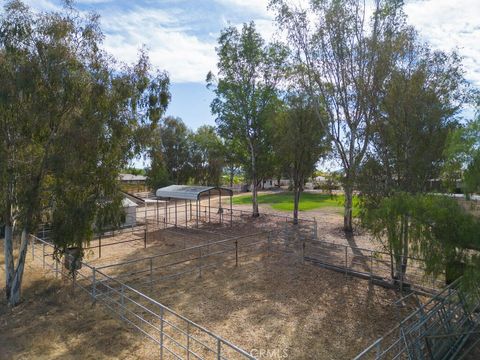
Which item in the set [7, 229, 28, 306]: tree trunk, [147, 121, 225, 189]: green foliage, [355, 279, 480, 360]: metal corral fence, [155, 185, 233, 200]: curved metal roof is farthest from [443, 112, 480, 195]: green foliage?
[147, 121, 225, 189]: green foliage

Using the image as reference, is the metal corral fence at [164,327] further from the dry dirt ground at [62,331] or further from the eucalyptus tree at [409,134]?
the eucalyptus tree at [409,134]

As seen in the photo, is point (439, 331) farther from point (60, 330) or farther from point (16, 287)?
point (16, 287)

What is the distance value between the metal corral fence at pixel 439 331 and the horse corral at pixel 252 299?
75cm

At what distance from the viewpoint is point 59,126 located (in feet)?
32.4

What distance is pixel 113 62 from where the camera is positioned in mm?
10602

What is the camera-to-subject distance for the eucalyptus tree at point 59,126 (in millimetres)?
9203

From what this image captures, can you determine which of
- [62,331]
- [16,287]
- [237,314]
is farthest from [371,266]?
[16,287]

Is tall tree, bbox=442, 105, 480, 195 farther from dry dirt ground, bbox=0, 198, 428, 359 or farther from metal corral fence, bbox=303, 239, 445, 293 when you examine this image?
dry dirt ground, bbox=0, 198, 428, 359

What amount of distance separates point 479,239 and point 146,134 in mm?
9297

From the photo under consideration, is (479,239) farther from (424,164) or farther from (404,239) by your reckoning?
(424,164)

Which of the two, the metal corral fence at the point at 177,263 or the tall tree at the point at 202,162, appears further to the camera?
the tall tree at the point at 202,162

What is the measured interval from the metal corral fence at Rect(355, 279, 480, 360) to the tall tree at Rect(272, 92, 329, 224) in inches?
602

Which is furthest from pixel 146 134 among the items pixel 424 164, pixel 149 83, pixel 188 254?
pixel 424 164

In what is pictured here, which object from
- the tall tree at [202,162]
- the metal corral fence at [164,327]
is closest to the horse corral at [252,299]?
the metal corral fence at [164,327]
